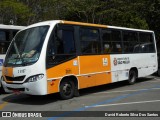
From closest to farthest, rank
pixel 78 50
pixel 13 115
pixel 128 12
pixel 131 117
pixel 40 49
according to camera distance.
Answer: pixel 131 117, pixel 13 115, pixel 40 49, pixel 78 50, pixel 128 12

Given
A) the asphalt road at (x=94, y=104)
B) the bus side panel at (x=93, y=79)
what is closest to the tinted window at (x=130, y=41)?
the bus side panel at (x=93, y=79)

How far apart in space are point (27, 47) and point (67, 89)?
200 centimetres

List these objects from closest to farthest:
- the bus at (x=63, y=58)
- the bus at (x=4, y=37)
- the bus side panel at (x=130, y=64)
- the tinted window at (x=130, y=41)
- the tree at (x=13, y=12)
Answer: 1. the bus at (x=63, y=58)
2. the bus at (x=4, y=37)
3. the bus side panel at (x=130, y=64)
4. the tinted window at (x=130, y=41)
5. the tree at (x=13, y=12)

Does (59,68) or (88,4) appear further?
(88,4)

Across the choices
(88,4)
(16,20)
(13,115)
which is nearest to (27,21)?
(16,20)

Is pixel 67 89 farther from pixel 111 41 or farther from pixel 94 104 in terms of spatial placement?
pixel 111 41

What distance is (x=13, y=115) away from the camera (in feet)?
27.7

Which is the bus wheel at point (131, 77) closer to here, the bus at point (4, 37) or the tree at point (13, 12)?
the bus at point (4, 37)

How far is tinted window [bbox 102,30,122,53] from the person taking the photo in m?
12.7

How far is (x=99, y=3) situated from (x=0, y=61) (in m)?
14.2

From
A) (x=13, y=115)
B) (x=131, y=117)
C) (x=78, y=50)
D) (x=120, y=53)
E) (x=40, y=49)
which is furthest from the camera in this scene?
(x=120, y=53)

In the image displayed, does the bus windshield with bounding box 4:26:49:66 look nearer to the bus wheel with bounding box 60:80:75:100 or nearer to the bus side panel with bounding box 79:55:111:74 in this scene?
the bus wheel with bounding box 60:80:75:100

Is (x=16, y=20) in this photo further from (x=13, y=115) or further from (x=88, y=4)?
(x=13, y=115)

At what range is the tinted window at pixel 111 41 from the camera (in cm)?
1270
